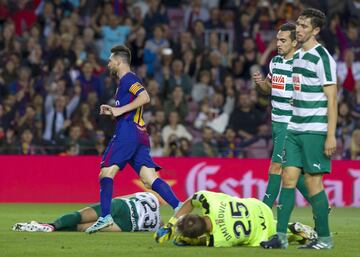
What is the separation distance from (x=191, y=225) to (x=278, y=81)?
12.8 feet

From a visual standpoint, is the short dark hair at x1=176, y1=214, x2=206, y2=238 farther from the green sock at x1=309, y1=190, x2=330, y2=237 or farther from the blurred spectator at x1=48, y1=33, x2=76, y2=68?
the blurred spectator at x1=48, y1=33, x2=76, y2=68

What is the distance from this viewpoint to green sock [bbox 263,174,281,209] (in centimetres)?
1509

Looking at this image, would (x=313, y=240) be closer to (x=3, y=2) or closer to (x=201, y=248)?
(x=201, y=248)

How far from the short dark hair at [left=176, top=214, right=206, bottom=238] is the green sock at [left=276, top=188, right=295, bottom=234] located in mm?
773

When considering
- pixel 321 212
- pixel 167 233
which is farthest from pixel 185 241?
pixel 321 212

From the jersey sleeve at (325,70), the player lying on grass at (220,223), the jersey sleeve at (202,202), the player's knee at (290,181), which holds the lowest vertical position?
the player lying on grass at (220,223)

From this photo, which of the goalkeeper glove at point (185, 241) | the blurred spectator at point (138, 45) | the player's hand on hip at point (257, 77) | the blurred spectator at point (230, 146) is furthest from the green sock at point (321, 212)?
the blurred spectator at point (138, 45)

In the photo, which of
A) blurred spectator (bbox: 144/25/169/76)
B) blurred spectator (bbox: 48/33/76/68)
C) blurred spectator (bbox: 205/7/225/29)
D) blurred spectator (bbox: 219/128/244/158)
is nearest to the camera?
blurred spectator (bbox: 219/128/244/158)

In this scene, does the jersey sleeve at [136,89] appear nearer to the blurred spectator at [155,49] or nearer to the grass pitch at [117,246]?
the grass pitch at [117,246]

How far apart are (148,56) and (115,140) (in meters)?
11.2

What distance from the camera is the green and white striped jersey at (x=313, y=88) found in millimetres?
11883

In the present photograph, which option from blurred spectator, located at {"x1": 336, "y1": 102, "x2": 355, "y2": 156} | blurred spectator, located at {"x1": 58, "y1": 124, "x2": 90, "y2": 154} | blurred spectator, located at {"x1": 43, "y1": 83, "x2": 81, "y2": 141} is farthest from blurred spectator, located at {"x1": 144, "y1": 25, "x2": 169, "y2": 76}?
blurred spectator, located at {"x1": 336, "y1": 102, "x2": 355, "y2": 156}

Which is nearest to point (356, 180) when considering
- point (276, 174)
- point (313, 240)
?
point (276, 174)

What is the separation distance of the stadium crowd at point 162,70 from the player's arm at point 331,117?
36.2ft
